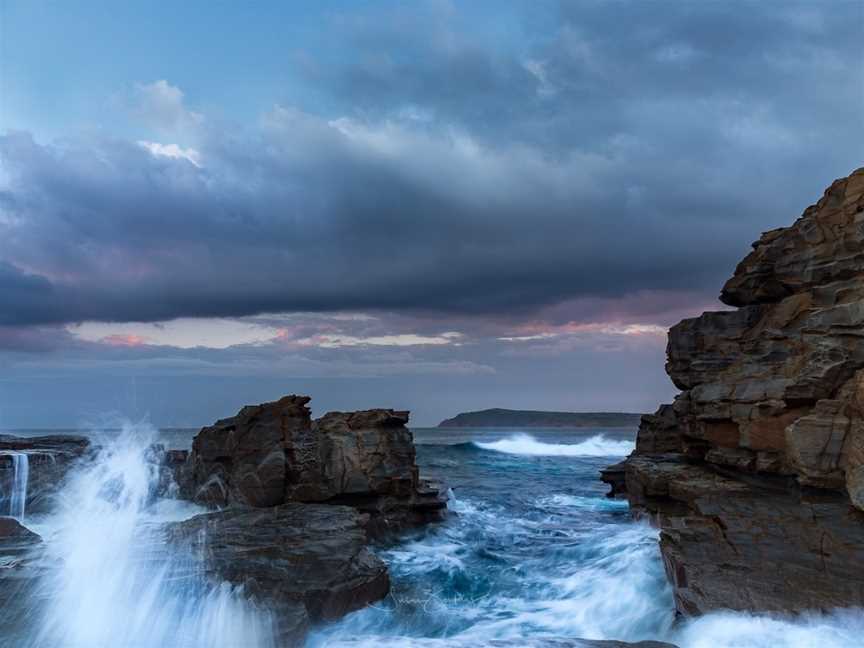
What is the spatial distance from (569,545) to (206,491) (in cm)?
1158

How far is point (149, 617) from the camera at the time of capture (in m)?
9.71

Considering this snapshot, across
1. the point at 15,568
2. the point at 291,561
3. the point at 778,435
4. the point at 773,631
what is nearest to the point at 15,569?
the point at 15,568

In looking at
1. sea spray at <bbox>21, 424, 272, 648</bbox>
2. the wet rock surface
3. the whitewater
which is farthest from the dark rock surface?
the wet rock surface

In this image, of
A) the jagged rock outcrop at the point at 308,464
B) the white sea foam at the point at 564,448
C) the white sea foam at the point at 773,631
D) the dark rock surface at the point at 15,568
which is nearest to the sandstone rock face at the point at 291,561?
the dark rock surface at the point at 15,568

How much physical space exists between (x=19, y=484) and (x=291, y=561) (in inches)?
537

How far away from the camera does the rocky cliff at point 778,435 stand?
10289 millimetres

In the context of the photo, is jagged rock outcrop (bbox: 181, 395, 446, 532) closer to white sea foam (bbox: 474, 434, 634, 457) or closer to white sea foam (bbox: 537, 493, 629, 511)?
white sea foam (bbox: 537, 493, 629, 511)

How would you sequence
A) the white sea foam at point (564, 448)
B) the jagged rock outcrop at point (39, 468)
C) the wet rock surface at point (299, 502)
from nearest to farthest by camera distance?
the wet rock surface at point (299, 502) < the jagged rock outcrop at point (39, 468) < the white sea foam at point (564, 448)

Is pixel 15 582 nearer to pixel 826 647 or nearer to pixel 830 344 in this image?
pixel 826 647

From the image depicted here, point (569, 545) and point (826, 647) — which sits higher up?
point (826, 647)

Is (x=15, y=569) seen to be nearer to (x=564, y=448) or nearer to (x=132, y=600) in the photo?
(x=132, y=600)

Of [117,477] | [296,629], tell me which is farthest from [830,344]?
[117,477]

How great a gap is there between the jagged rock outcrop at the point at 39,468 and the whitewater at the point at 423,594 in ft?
1.47

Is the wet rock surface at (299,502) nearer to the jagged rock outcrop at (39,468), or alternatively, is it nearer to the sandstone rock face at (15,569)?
the sandstone rock face at (15,569)
